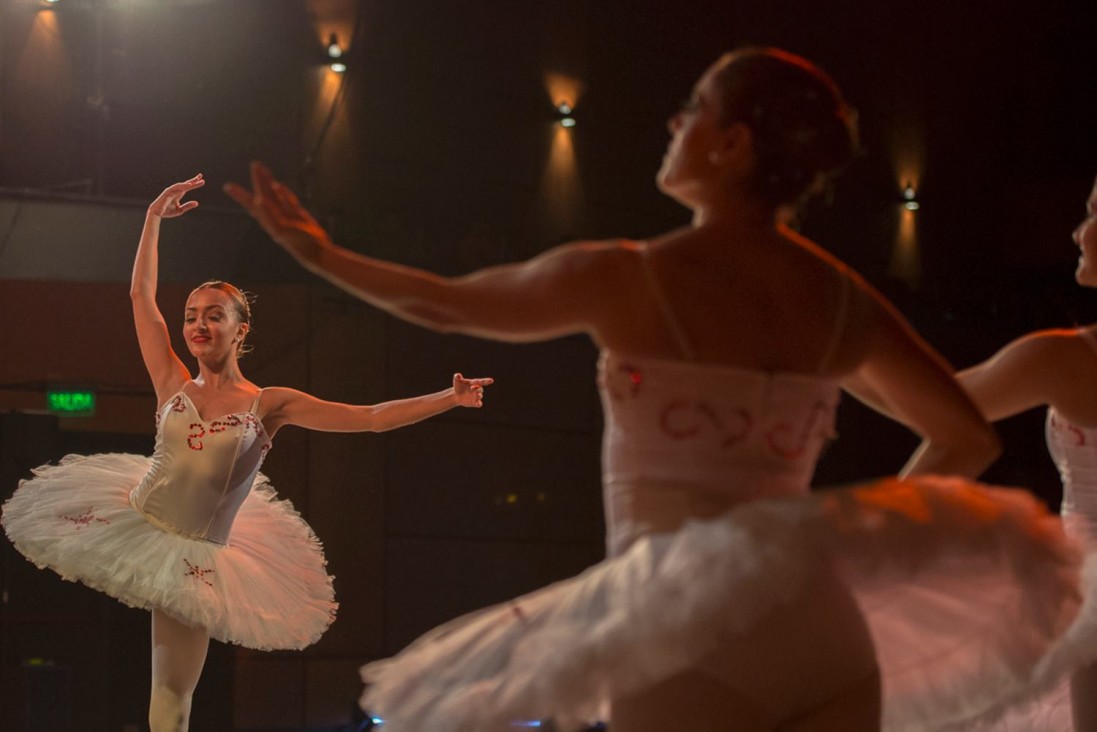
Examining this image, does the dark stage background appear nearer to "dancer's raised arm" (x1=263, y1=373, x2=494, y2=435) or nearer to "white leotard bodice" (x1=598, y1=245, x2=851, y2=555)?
"dancer's raised arm" (x1=263, y1=373, x2=494, y2=435)

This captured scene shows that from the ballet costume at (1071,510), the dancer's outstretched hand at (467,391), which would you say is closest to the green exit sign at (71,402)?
the dancer's outstretched hand at (467,391)

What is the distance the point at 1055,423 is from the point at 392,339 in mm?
4835

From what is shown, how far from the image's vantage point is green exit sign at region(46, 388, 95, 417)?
6.11m

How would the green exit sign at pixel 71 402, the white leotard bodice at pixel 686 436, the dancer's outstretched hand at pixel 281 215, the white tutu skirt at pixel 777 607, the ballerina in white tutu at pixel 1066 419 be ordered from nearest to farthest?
the white tutu skirt at pixel 777 607 < the white leotard bodice at pixel 686 436 < the dancer's outstretched hand at pixel 281 215 < the ballerina in white tutu at pixel 1066 419 < the green exit sign at pixel 71 402

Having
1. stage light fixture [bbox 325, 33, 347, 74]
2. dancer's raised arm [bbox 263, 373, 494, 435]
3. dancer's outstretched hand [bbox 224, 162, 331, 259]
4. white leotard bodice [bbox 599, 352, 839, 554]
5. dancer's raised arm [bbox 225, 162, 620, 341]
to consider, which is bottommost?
dancer's raised arm [bbox 263, 373, 494, 435]

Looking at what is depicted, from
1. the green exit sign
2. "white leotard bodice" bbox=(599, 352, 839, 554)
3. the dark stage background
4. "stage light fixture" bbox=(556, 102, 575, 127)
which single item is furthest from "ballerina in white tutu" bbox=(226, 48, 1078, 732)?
"stage light fixture" bbox=(556, 102, 575, 127)

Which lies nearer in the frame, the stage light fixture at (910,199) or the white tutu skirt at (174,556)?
the white tutu skirt at (174,556)

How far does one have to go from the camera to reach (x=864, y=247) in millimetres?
8250

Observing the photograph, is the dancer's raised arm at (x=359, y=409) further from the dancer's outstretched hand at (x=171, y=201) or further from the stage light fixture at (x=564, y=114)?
the stage light fixture at (x=564, y=114)

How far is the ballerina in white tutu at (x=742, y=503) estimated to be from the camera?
4.36 feet

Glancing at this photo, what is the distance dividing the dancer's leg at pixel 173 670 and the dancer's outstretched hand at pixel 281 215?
2029 millimetres

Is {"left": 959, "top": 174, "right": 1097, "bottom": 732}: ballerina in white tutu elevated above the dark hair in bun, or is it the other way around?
the dark hair in bun

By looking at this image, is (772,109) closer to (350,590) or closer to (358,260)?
(358,260)

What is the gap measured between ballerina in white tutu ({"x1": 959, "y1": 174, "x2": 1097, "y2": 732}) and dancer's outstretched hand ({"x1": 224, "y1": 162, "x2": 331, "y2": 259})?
112cm
